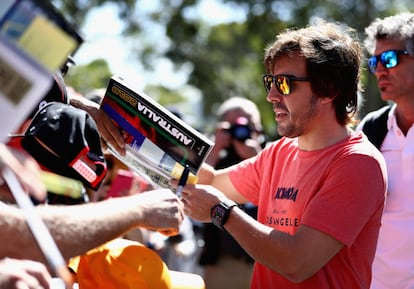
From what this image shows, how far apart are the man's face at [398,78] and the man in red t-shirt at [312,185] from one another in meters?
0.82

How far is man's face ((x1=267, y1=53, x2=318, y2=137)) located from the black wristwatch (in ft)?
1.37

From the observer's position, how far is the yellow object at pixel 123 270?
8.49 ft

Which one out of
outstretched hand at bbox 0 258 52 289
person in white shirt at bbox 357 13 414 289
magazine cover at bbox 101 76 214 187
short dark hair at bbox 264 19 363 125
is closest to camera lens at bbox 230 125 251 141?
person in white shirt at bbox 357 13 414 289

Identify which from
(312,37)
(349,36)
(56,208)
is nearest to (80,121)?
(56,208)

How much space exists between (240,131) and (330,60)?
8.31 ft

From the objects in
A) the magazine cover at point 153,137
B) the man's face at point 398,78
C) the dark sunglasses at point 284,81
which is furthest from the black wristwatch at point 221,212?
the man's face at point 398,78

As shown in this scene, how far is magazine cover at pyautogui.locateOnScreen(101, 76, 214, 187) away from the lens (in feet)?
8.61

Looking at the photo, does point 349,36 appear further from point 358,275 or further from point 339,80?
point 358,275

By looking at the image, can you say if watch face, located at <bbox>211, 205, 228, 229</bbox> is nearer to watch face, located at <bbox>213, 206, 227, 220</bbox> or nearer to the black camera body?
watch face, located at <bbox>213, 206, 227, 220</bbox>

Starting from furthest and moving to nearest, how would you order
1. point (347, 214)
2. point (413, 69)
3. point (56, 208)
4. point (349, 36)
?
1. point (413, 69)
2. point (349, 36)
3. point (347, 214)
4. point (56, 208)

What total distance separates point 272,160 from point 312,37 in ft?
1.84

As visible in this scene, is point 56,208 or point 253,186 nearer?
point 56,208

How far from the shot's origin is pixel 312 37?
9.39ft

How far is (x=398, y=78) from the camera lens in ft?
12.2
